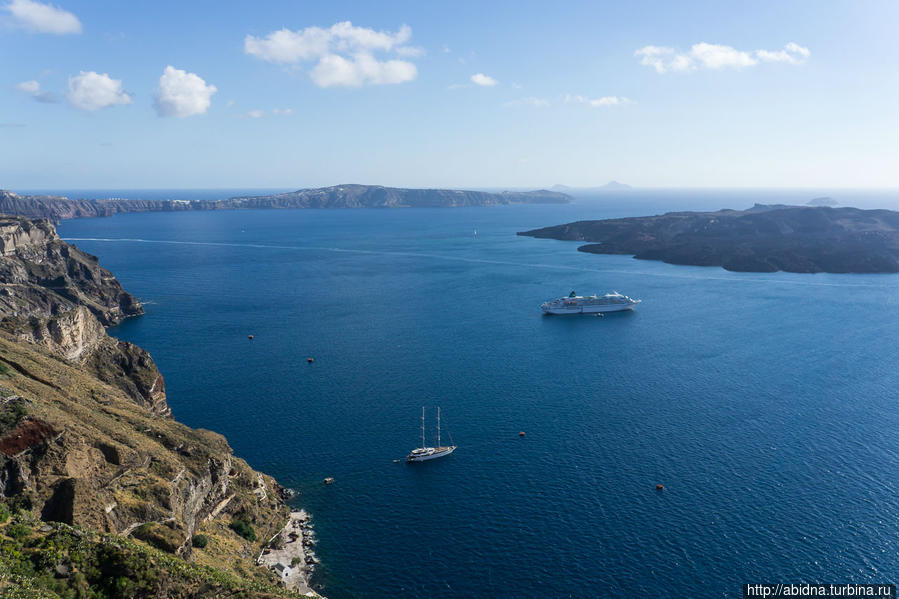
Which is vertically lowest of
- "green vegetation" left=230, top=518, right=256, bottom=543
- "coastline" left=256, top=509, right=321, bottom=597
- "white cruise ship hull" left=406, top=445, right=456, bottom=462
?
"coastline" left=256, top=509, right=321, bottom=597

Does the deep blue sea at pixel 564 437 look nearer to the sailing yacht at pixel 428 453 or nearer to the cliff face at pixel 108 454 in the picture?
the sailing yacht at pixel 428 453

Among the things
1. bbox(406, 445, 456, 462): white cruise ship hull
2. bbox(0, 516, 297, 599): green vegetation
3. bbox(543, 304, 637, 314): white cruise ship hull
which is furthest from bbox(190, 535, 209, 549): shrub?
bbox(543, 304, 637, 314): white cruise ship hull

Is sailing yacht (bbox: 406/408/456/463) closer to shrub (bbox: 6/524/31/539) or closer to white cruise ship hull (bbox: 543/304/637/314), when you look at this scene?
shrub (bbox: 6/524/31/539)

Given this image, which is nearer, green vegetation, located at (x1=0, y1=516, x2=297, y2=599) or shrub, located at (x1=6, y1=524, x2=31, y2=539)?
green vegetation, located at (x1=0, y1=516, x2=297, y2=599)

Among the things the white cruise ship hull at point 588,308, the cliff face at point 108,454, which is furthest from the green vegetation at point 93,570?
the white cruise ship hull at point 588,308

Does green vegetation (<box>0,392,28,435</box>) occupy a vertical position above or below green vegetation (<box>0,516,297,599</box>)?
above

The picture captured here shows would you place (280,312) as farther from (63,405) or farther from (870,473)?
(870,473)

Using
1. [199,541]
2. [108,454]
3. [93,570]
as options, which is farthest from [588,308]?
[93,570]

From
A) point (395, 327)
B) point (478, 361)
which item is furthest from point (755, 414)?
point (395, 327)
